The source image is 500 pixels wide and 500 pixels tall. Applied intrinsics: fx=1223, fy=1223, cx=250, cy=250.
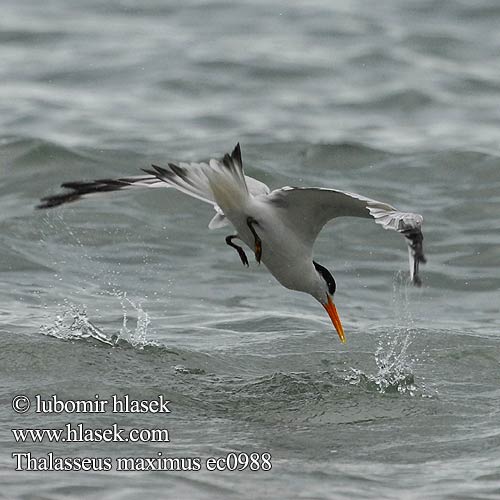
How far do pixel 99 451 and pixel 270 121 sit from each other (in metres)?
9.84

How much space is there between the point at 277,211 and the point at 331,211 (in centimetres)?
31

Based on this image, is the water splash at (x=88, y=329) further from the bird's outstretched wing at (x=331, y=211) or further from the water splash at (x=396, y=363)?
the bird's outstretched wing at (x=331, y=211)

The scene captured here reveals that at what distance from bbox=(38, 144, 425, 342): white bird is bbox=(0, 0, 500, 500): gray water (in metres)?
0.82

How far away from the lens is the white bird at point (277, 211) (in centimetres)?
631

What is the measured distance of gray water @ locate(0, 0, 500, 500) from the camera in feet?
21.3

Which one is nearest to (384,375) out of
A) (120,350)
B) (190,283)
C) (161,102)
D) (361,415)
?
(361,415)

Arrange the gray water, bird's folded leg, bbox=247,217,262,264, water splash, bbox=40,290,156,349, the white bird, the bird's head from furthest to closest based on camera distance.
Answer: water splash, bbox=40,290,156,349 → the bird's head → bird's folded leg, bbox=247,217,262,264 → the gray water → the white bird

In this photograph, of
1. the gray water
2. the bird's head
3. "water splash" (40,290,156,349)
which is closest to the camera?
the gray water

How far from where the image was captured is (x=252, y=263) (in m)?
10.9

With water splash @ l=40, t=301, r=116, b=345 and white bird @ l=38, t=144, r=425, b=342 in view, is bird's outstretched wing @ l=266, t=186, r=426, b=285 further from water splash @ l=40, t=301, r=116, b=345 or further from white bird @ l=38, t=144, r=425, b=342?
water splash @ l=40, t=301, r=116, b=345

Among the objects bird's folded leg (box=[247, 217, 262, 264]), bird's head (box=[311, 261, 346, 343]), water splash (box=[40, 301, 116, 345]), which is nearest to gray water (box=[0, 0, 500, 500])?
water splash (box=[40, 301, 116, 345])

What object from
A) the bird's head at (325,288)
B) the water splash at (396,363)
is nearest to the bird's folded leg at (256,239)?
the bird's head at (325,288)

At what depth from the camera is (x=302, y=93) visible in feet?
56.1

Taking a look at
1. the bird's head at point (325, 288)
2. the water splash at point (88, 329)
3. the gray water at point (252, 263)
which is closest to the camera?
the gray water at point (252, 263)
